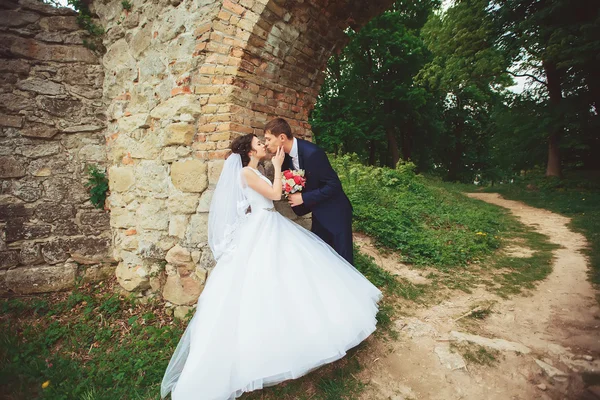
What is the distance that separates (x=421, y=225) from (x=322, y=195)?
4.19 metres

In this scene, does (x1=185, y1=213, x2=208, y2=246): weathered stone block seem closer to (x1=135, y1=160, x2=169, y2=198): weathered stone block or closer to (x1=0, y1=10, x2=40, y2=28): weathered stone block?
(x1=135, y1=160, x2=169, y2=198): weathered stone block

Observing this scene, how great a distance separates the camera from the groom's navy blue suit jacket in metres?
3.15

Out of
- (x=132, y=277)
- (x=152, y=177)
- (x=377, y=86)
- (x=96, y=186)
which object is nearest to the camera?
(x=152, y=177)

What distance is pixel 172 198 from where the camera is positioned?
3.32 metres

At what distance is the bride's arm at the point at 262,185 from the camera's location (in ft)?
9.08

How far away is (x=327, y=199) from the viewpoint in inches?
124

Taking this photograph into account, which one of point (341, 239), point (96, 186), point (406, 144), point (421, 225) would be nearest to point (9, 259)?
point (96, 186)

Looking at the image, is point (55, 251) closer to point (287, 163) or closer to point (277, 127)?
point (287, 163)

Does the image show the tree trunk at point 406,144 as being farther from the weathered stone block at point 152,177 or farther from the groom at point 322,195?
the weathered stone block at point 152,177

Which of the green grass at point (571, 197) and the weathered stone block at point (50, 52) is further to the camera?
the green grass at point (571, 197)

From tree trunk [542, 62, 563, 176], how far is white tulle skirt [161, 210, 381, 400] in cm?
1467

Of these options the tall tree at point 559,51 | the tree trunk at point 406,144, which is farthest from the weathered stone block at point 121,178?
the tree trunk at point 406,144

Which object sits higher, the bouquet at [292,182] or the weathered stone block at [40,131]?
the weathered stone block at [40,131]

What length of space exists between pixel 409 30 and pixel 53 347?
63.4ft
